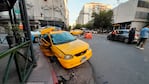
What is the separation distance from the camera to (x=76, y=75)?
13.0ft

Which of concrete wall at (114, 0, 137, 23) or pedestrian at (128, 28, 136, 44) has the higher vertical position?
concrete wall at (114, 0, 137, 23)

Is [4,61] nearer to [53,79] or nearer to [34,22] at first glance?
[53,79]

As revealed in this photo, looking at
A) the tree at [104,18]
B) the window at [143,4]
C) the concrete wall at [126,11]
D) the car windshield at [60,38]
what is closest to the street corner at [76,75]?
the car windshield at [60,38]

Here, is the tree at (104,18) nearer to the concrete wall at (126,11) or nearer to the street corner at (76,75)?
the concrete wall at (126,11)

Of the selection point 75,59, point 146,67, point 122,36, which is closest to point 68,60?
point 75,59

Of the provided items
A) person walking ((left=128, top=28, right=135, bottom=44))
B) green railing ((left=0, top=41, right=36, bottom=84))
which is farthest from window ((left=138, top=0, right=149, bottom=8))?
green railing ((left=0, top=41, right=36, bottom=84))

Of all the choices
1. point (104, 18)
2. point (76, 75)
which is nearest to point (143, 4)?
point (104, 18)

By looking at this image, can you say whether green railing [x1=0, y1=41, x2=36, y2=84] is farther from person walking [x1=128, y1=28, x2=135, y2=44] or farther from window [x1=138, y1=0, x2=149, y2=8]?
window [x1=138, y1=0, x2=149, y2=8]

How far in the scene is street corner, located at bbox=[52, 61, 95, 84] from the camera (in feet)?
11.8

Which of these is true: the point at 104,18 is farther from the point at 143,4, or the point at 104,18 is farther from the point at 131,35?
the point at 131,35

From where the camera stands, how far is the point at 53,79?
3523 mm

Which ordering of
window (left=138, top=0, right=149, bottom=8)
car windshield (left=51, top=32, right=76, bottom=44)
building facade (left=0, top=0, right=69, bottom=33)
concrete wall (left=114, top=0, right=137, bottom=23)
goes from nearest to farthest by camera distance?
car windshield (left=51, top=32, right=76, bottom=44) → building facade (left=0, top=0, right=69, bottom=33) → window (left=138, top=0, right=149, bottom=8) → concrete wall (left=114, top=0, right=137, bottom=23)

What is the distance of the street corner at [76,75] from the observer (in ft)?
11.8

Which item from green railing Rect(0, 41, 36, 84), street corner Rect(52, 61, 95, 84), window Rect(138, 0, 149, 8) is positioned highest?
window Rect(138, 0, 149, 8)
